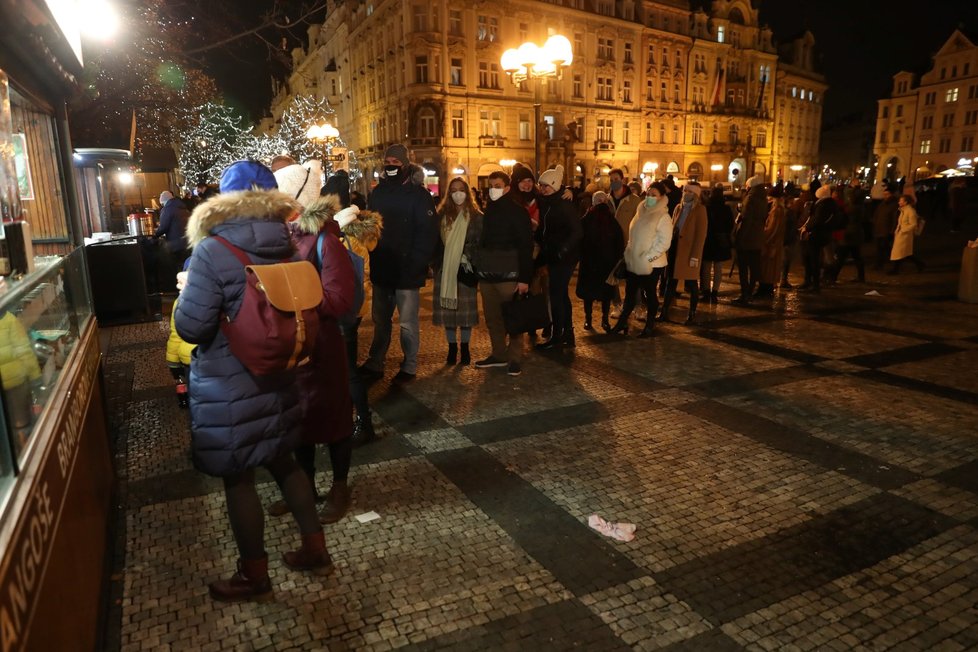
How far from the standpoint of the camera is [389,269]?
621 centimetres

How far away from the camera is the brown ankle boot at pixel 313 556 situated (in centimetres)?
324

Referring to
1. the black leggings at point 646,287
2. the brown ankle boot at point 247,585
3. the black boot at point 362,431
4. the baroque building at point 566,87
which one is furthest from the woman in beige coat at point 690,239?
the baroque building at point 566,87

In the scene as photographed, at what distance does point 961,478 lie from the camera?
4340 mm

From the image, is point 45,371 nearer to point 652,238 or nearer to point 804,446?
point 804,446

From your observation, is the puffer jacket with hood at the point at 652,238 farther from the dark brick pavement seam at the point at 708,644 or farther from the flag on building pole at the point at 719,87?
the flag on building pole at the point at 719,87

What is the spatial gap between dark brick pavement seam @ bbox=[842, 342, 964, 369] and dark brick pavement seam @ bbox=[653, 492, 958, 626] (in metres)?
3.61

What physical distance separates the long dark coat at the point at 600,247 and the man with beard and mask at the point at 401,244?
2746mm

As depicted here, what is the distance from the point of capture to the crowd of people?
2766 millimetres

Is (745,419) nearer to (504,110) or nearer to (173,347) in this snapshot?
(173,347)

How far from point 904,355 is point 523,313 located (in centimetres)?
452

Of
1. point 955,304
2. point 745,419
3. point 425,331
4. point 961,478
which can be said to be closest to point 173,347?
point 425,331

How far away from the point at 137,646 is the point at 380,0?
5044 centimetres

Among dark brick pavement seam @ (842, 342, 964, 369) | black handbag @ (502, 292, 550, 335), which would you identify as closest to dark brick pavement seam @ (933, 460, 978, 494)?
dark brick pavement seam @ (842, 342, 964, 369)

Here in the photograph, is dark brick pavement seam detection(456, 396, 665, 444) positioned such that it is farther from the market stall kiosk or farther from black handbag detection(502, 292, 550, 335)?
the market stall kiosk
